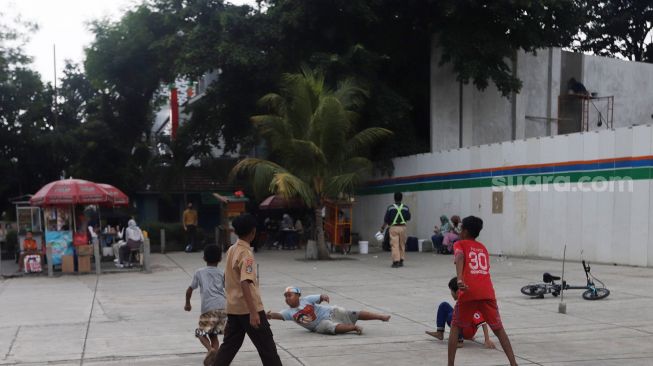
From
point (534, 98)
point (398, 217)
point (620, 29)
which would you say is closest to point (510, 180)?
point (398, 217)

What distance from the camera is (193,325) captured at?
9586mm

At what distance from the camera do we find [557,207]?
1869 centimetres

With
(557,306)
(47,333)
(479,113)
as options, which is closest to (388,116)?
(479,113)

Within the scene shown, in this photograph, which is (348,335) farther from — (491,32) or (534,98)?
(534,98)

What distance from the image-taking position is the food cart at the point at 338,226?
75.5 ft

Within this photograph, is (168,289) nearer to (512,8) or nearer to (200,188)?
(512,8)

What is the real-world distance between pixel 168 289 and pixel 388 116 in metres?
13.0

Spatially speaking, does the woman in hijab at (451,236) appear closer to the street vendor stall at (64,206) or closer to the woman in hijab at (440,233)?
the woman in hijab at (440,233)

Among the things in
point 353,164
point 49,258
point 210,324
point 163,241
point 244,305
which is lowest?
point 163,241

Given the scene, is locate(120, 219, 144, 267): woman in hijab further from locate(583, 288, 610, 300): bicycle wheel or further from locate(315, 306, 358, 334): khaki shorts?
locate(583, 288, 610, 300): bicycle wheel

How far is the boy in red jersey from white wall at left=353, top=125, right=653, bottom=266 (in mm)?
11285

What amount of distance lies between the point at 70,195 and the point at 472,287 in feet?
45.3

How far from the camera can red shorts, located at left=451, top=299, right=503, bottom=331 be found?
21.0 feet

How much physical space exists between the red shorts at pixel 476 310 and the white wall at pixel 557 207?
37.0 ft
